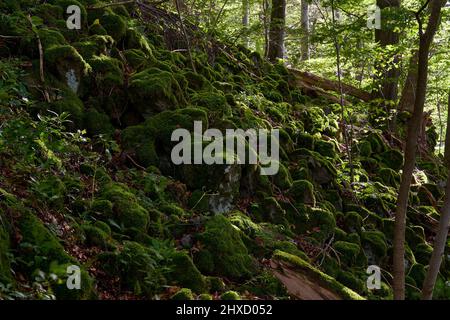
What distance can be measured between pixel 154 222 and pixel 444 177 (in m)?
9.39

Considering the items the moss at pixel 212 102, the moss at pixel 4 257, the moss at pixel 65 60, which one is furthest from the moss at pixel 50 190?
the moss at pixel 212 102

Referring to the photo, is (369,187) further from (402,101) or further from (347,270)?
(402,101)

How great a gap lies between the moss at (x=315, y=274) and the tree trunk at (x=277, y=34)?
8151mm

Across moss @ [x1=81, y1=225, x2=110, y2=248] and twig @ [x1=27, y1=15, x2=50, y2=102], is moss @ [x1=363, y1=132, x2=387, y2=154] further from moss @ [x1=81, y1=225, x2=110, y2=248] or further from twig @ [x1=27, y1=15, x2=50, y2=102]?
moss @ [x1=81, y1=225, x2=110, y2=248]

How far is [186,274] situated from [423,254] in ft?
19.3

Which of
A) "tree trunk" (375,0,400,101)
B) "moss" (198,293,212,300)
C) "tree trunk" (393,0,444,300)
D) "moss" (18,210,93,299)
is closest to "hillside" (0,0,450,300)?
"moss" (18,210,93,299)

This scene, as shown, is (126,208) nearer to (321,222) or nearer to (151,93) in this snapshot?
(151,93)

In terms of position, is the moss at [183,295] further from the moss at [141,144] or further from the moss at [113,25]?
the moss at [113,25]

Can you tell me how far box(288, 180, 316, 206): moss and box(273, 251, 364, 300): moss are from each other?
2013 mm

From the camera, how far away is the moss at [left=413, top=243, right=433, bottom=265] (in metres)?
9.44

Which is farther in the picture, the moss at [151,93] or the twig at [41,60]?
the moss at [151,93]

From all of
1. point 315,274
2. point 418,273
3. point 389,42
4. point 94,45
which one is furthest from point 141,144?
point 389,42

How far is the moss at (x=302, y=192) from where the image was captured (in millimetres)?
8562

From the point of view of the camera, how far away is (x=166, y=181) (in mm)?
6961
